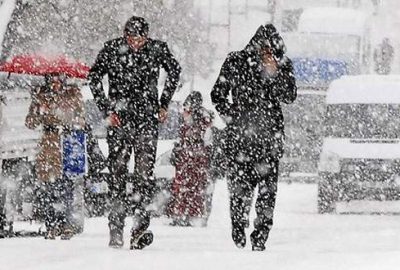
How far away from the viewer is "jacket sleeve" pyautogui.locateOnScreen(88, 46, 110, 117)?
882cm

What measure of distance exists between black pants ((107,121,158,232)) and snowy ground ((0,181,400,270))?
0.28 metres

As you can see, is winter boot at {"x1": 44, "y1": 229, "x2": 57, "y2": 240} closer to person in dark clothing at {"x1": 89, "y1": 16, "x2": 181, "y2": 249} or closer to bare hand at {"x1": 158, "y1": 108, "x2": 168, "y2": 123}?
person in dark clothing at {"x1": 89, "y1": 16, "x2": 181, "y2": 249}

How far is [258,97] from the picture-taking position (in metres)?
8.95

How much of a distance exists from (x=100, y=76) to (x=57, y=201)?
2133mm

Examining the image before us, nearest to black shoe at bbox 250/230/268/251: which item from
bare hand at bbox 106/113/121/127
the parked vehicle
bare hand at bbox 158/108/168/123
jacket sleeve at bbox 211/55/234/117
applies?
jacket sleeve at bbox 211/55/234/117

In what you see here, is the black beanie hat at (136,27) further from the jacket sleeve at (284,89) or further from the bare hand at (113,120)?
the jacket sleeve at (284,89)

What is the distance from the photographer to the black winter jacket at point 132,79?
8789 millimetres

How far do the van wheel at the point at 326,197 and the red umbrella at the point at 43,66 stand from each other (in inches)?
201

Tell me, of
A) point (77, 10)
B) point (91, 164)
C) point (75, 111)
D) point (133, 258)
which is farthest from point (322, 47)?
point (133, 258)

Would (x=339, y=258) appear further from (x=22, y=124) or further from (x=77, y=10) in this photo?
A: (x=77, y=10)

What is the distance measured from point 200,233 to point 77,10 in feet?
56.8

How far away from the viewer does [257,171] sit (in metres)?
9.00

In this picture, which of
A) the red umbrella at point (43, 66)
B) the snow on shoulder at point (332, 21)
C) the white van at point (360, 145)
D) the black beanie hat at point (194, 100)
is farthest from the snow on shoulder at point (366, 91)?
the snow on shoulder at point (332, 21)

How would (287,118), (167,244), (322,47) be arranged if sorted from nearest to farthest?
(167,244), (287,118), (322,47)
